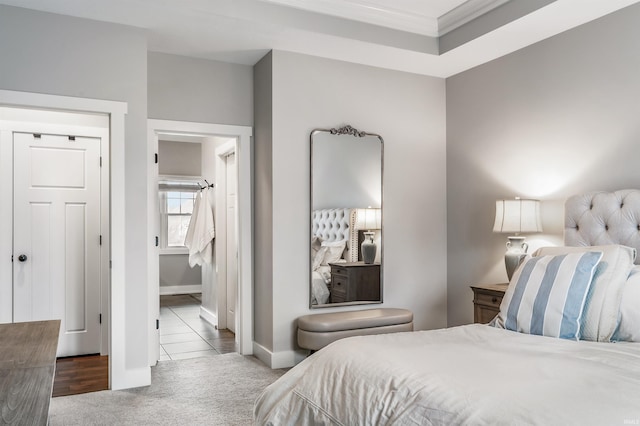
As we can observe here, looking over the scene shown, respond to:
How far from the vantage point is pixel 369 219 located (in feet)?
14.4

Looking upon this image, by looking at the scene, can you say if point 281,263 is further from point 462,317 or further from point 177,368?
point 462,317

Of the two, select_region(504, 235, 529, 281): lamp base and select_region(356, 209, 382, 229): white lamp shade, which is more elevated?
select_region(356, 209, 382, 229): white lamp shade

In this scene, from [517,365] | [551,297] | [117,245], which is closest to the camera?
[517,365]

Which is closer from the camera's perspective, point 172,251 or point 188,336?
point 188,336

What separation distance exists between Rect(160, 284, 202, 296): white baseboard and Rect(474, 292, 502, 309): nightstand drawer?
20.0ft

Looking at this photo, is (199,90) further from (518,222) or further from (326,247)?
(518,222)

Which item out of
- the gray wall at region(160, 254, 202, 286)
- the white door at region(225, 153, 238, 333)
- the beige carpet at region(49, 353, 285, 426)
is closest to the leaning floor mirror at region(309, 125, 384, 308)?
the beige carpet at region(49, 353, 285, 426)

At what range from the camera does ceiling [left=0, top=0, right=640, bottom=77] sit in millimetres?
3275

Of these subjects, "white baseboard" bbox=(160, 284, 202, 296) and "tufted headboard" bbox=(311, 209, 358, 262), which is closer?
"tufted headboard" bbox=(311, 209, 358, 262)

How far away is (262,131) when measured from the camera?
13.9 ft

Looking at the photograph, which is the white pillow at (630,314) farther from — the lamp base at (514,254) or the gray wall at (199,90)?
the gray wall at (199,90)

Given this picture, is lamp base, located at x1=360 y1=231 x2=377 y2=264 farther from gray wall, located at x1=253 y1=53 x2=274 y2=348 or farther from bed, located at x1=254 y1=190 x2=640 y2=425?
bed, located at x1=254 y1=190 x2=640 y2=425

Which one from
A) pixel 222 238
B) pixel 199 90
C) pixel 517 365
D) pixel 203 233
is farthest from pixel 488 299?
pixel 203 233

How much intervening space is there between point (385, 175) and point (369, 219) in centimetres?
46
